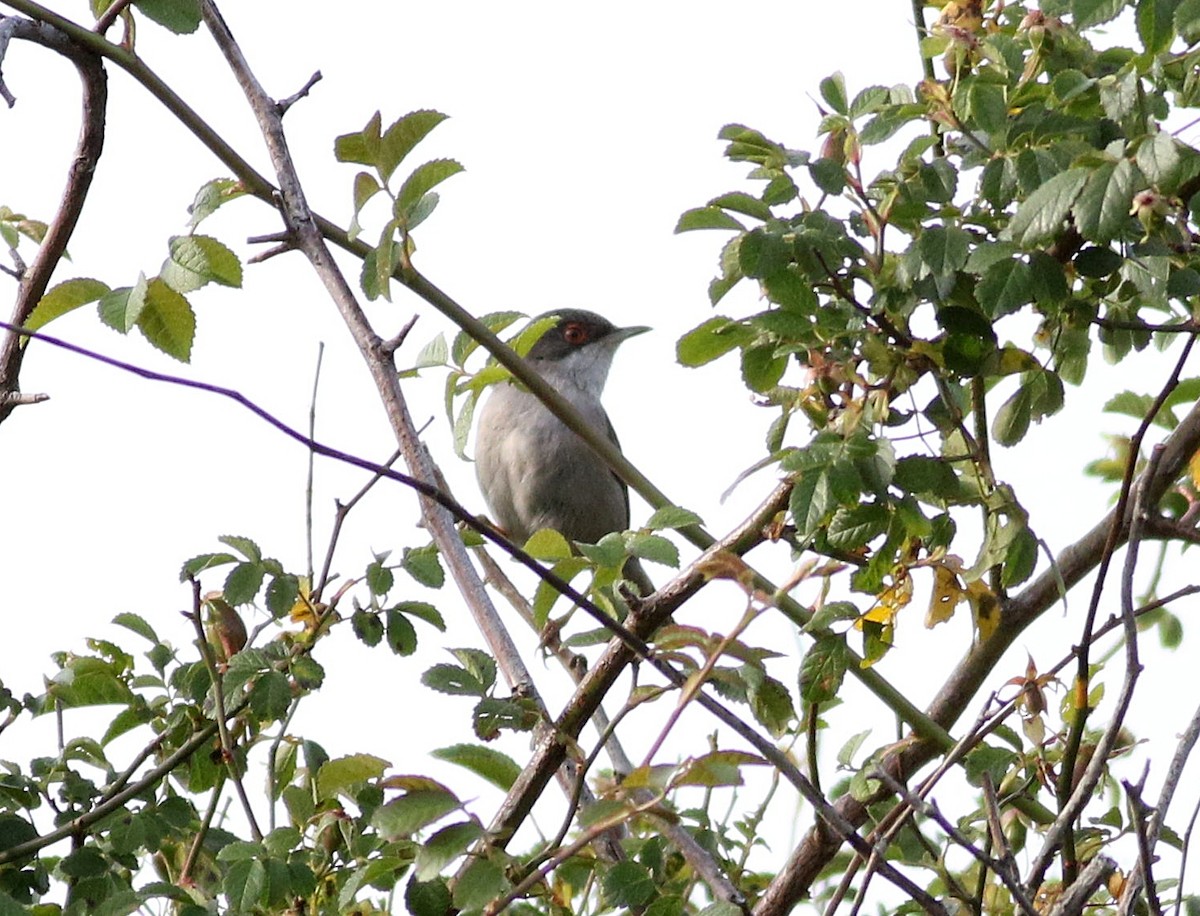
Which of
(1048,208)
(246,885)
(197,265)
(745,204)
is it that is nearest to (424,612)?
(246,885)

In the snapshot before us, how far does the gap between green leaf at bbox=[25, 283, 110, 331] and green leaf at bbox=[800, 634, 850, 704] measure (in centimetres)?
130

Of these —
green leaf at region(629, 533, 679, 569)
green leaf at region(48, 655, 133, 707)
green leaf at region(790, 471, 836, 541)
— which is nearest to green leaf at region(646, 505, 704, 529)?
green leaf at region(629, 533, 679, 569)

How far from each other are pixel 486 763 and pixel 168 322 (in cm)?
91

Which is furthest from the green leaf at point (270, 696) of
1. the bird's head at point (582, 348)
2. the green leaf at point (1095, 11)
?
the bird's head at point (582, 348)

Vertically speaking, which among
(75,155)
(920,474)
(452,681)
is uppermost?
(75,155)

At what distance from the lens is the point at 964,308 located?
2.46m

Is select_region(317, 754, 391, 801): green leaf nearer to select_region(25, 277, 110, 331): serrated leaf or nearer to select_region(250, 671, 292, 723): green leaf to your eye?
select_region(250, 671, 292, 723): green leaf

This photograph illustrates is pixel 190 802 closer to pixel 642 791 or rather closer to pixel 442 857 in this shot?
A: pixel 442 857

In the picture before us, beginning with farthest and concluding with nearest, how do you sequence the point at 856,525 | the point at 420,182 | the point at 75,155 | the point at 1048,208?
the point at 420,182
the point at 75,155
the point at 856,525
the point at 1048,208

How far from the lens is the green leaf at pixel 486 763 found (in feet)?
7.15

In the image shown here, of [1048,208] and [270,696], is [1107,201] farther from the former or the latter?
[270,696]

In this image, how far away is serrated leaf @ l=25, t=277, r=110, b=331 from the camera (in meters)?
2.48

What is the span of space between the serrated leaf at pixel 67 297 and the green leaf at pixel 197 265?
12cm

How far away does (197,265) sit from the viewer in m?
2.44
